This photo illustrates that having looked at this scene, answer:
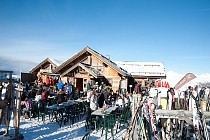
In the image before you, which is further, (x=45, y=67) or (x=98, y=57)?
(x=45, y=67)

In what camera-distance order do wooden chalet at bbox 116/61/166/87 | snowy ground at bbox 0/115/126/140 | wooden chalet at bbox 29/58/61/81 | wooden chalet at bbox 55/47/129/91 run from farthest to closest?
1. wooden chalet at bbox 29/58/61/81
2. wooden chalet at bbox 116/61/166/87
3. wooden chalet at bbox 55/47/129/91
4. snowy ground at bbox 0/115/126/140

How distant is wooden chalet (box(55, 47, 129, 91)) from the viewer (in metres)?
20.7

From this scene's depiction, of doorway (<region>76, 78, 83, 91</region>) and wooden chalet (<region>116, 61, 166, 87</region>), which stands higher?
wooden chalet (<region>116, 61, 166, 87</region>)

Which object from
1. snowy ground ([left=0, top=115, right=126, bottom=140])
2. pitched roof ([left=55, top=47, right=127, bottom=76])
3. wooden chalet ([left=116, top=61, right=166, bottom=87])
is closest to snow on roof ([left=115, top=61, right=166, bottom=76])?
wooden chalet ([left=116, top=61, right=166, bottom=87])

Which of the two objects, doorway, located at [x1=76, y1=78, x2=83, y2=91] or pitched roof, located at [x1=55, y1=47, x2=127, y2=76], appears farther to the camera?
doorway, located at [x1=76, y1=78, x2=83, y2=91]

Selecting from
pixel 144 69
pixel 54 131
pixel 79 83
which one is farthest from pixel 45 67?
pixel 54 131

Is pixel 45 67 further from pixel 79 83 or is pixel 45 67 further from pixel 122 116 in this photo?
pixel 122 116

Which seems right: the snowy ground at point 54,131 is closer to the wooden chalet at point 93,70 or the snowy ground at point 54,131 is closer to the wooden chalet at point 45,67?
the wooden chalet at point 93,70

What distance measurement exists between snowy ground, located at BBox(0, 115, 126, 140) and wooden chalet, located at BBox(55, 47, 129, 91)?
33.8ft

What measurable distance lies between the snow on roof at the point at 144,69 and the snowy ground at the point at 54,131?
1489 cm

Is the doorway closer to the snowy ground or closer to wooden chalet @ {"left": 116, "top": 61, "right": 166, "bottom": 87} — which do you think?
wooden chalet @ {"left": 116, "top": 61, "right": 166, "bottom": 87}

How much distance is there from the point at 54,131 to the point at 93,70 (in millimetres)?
11896

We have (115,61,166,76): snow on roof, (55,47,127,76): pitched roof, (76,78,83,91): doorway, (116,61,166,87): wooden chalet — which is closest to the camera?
(55,47,127,76): pitched roof

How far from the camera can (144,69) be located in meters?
25.8
